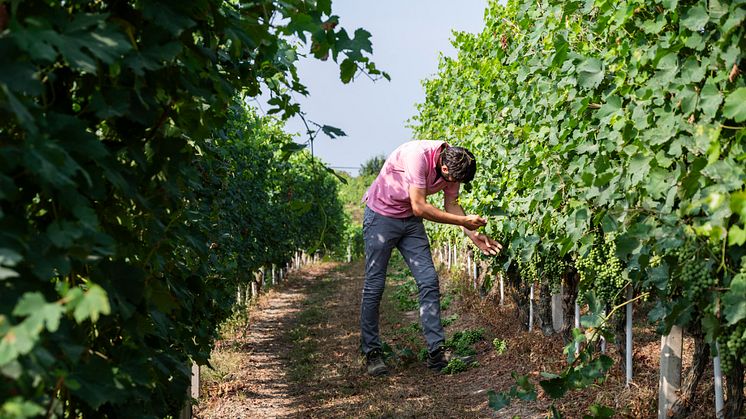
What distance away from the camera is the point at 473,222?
525 centimetres

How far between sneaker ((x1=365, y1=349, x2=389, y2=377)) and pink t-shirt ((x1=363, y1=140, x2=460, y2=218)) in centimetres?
114

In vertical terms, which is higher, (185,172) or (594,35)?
(594,35)

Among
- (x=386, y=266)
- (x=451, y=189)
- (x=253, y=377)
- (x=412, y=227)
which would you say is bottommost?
(x=253, y=377)

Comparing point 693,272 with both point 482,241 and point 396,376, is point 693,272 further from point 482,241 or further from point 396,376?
point 396,376

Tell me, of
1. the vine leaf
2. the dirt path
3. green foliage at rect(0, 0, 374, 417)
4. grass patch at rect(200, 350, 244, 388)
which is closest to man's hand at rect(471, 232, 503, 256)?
the dirt path

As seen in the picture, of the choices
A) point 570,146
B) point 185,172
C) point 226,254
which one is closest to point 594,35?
point 570,146

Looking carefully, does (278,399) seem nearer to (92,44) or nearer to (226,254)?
(226,254)

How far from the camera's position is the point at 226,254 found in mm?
7797

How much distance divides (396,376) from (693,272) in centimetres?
358

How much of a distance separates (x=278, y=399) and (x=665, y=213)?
3599 mm

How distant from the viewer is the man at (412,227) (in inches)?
212

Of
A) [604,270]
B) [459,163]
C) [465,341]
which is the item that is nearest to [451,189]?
[459,163]

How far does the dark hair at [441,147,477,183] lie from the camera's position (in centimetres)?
526

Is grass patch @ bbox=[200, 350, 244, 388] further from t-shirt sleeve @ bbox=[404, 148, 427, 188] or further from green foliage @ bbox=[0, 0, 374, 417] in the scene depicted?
green foliage @ bbox=[0, 0, 374, 417]
